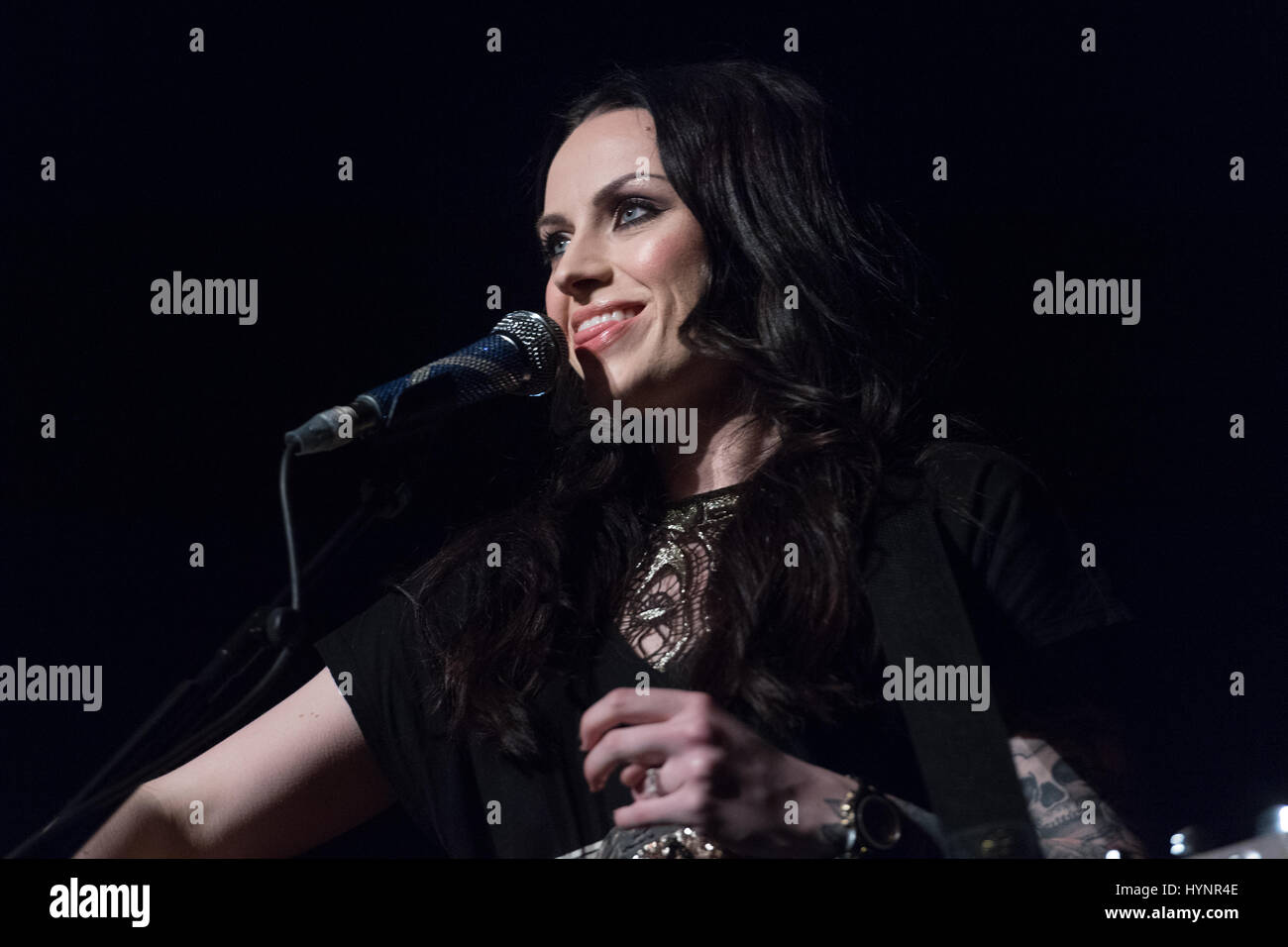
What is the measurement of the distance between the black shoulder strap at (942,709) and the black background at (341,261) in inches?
10.9

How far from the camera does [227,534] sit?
202 centimetres

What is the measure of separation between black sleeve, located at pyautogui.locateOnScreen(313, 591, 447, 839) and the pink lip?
498mm

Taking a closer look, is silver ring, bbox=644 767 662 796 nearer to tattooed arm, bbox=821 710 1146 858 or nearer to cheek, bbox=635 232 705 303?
tattooed arm, bbox=821 710 1146 858

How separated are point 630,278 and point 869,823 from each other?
0.87 metres

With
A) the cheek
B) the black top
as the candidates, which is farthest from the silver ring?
the cheek

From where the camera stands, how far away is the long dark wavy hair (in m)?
1.79

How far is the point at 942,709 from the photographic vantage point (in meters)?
1.63

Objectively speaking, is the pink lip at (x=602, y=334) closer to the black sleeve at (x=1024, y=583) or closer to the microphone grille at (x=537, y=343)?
the microphone grille at (x=537, y=343)

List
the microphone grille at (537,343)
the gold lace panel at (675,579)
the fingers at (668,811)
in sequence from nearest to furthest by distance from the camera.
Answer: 1. the fingers at (668,811)
2. the microphone grille at (537,343)
3. the gold lace panel at (675,579)

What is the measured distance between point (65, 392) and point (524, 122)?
0.86m

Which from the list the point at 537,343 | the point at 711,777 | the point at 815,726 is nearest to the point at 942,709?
the point at 815,726

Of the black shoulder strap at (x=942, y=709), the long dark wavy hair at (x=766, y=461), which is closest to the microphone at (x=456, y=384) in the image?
the long dark wavy hair at (x=766, y=461)

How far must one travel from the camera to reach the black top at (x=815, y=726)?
1.70 metres
